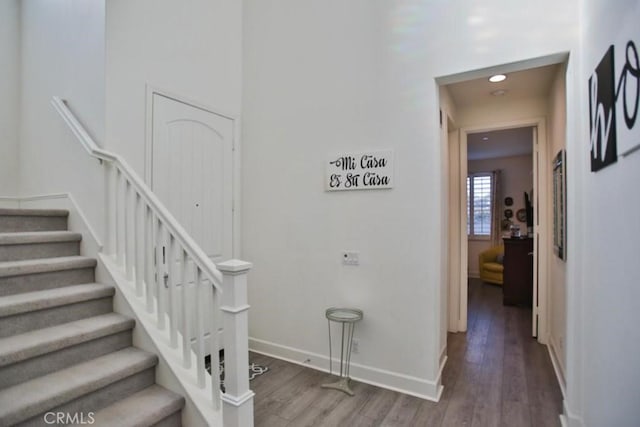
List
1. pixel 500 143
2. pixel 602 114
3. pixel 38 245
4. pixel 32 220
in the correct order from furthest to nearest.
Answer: pixel 500 143, pixel 32 220, pixel 38 245, pixel 602 114

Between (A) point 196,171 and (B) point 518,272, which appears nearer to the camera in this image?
(A) point 196,171

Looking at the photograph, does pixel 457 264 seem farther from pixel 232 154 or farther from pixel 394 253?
pixel 232 154

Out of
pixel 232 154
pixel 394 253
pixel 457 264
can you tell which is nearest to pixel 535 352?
pixel 457 264

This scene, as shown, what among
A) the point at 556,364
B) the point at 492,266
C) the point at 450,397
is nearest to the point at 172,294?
the point at 450,397

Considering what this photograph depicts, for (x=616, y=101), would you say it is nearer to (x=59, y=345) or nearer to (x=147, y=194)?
(x=147, y=194)

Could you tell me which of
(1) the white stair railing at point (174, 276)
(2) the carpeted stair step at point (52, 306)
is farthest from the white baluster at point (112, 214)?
(2) the carpeted stair step at point (52, 306)

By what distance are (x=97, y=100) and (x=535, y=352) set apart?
4.57m

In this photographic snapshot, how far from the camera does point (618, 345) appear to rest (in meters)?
1.33

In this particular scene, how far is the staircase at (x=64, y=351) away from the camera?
1.65 meters

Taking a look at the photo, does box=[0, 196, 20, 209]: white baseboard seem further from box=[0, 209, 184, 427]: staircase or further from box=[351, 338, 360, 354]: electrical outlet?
box=[351, 338, 360, 354]: electrical outlet

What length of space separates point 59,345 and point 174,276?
66 cm

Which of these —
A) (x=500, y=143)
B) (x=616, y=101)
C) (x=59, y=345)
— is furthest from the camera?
(x=500, y=143)

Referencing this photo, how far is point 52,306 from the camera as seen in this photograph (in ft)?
6.61

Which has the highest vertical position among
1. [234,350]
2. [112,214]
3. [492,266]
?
[112,214]
